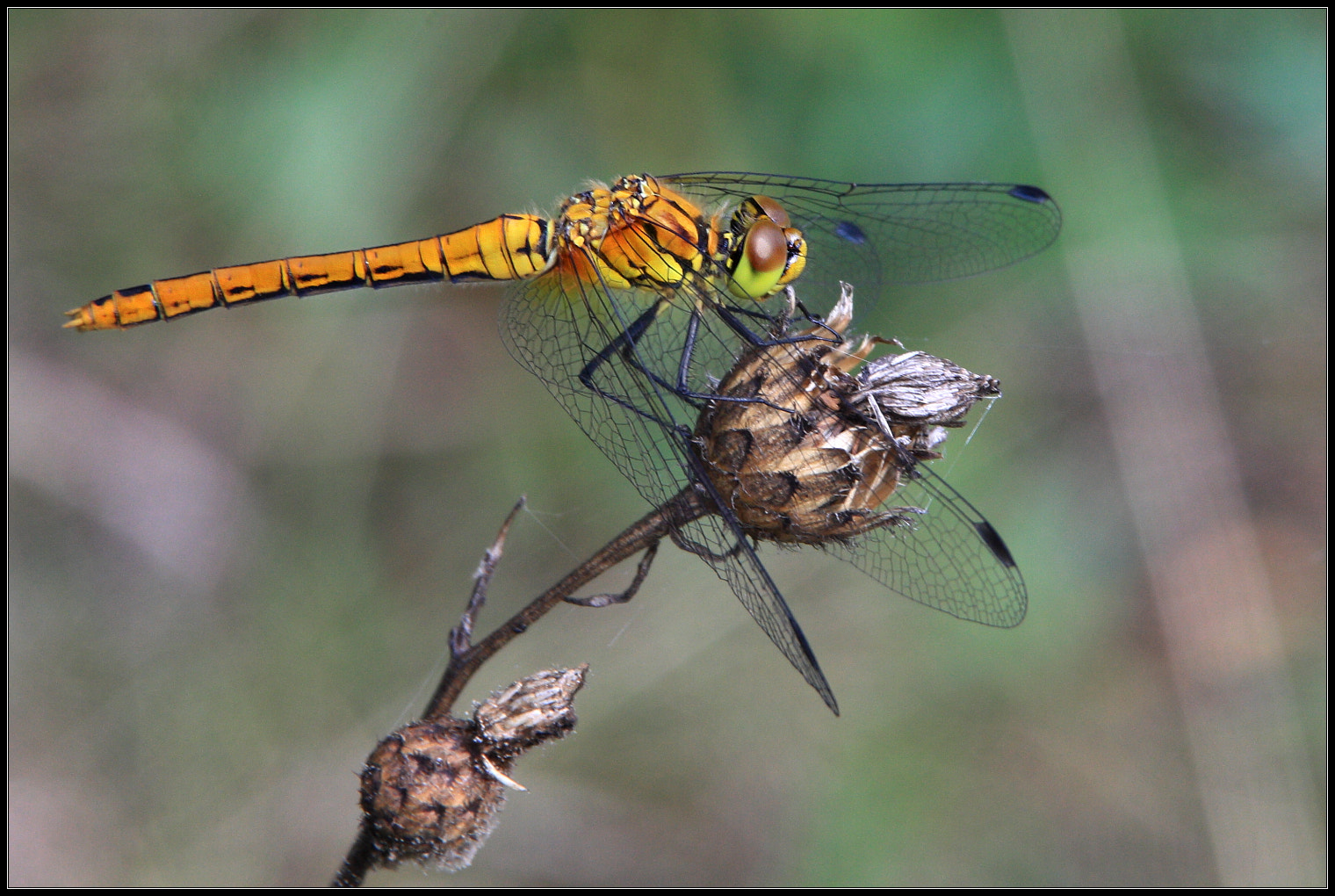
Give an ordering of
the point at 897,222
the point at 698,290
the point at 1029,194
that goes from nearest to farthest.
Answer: the point at 698,290 < the point at 1029,194 < the point at 897,222

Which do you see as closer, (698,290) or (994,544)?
(994,544)

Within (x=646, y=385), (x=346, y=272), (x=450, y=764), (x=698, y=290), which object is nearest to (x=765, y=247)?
(x=698, y=290)

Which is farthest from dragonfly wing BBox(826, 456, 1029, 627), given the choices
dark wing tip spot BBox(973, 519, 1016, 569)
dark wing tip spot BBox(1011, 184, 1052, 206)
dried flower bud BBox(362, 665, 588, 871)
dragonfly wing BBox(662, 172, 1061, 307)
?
dark wing tip spot BBox(1011, 184, 1052, 206)

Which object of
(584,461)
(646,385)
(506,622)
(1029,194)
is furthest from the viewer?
(584,461)

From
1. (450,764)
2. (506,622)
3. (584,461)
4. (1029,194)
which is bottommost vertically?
(450,764)

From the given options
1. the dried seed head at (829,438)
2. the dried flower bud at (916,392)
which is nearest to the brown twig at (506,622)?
the dried seed head at (829,438)

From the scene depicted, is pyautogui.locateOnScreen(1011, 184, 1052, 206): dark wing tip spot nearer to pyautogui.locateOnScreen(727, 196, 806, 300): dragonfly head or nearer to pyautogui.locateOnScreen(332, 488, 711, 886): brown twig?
pyautogui.locateOnScreen(727, 196, 806, 300): dragonfly head

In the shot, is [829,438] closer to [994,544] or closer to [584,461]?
[994,544]

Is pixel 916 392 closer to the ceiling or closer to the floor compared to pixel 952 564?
closer to the ceiling
